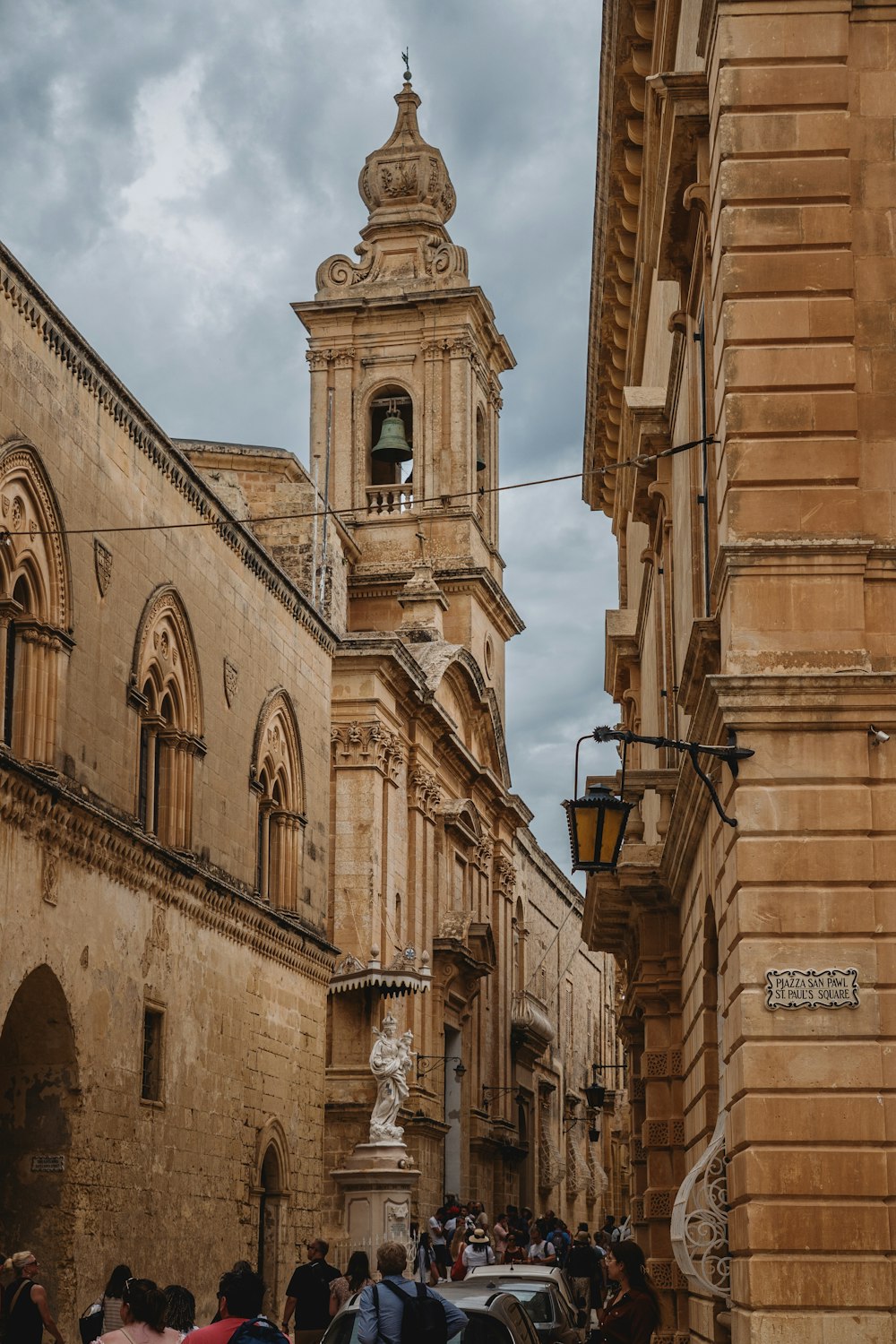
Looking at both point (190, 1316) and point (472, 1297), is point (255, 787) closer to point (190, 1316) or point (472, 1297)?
point (472, 1297)

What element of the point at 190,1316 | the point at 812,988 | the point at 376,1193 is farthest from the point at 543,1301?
the point at 376,1193

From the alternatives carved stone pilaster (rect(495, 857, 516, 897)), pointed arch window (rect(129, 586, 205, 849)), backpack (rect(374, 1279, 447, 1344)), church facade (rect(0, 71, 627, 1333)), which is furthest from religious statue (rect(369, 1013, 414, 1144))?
backpack (rect(374, 1279, 447, 1344))

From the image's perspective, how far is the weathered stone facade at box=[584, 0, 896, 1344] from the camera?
9352 mm

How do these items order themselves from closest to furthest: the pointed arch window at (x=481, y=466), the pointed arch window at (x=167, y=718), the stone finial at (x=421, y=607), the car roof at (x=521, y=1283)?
the car roof at (x=521, y=1283) < the pointed arch window at (x=167, y=718) < the stone finial at (x=421, y=607) < the pointed arch window at (x=481, y=466)

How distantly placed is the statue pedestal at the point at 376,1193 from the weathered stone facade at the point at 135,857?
101 inches

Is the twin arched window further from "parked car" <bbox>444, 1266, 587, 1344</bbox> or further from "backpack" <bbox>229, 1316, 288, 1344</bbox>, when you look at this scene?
"backpack" <bbox>229, 1316, 288, 1344</bbox>

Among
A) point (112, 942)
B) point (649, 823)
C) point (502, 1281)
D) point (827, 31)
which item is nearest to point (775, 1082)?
point (827, 31)

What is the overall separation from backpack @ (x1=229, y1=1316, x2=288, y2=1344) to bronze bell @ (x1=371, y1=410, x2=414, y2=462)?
3789 centimetres

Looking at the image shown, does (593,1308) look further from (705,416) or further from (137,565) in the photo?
(705,416)

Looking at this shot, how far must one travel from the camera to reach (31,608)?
18281mm

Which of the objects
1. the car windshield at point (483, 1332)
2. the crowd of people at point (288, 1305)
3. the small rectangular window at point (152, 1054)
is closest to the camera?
Result: the crowd of people at point (288, 1305)

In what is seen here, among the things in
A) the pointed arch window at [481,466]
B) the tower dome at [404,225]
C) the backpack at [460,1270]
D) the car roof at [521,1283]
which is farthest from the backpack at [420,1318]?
the tower dome at [404,225]

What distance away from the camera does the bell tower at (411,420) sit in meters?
46.0

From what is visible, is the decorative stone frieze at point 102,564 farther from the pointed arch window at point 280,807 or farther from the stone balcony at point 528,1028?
the stone balcony at point 528,1028
